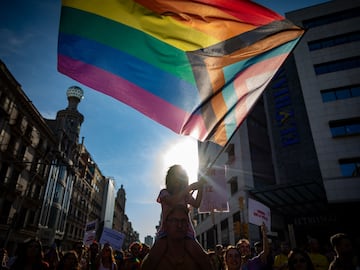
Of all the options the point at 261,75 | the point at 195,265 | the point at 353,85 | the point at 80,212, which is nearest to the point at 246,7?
the point at 261,75

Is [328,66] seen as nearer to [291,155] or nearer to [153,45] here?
[291,155]

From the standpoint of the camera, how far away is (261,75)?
3.72 metres

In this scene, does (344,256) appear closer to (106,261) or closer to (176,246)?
(176,246)

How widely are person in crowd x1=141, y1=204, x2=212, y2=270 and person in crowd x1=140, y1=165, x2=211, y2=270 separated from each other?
3 centimetres

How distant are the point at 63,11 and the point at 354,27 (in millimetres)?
27632

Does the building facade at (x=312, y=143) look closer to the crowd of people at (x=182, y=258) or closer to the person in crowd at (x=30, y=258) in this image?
the crowd of people at (x=182, y=258)

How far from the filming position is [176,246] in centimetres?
227

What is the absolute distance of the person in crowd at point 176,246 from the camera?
217 centimetres

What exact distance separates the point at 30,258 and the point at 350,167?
863 inches

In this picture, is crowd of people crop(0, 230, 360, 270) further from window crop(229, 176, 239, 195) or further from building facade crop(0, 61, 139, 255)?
window crop(229, 176, 239, 195)

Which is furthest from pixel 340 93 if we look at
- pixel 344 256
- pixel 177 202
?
pixel 177 202

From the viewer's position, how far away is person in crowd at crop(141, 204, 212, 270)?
85.3 inches

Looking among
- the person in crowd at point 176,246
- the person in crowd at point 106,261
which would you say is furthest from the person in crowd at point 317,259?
Result: the person in crowd at point 106,261

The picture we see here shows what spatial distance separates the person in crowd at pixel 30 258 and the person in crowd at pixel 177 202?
2.96 meters
